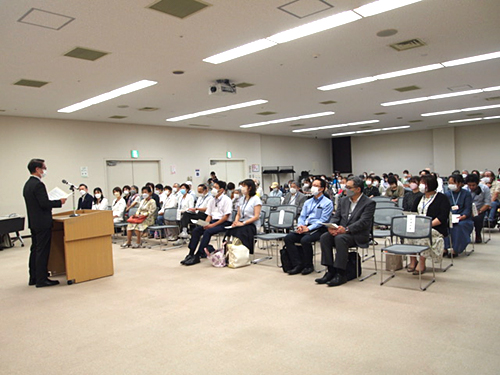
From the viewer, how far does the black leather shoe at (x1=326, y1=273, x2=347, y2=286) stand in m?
4.97

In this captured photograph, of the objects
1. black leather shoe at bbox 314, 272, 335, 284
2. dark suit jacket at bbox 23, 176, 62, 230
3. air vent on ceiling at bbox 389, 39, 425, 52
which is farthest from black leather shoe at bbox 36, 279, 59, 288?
air vent on ceiling at bbox 389, 39, 425, 52

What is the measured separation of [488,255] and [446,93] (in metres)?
5.91

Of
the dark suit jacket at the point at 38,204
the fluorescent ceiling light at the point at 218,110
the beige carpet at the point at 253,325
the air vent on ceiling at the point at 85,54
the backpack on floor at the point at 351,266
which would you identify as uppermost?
the fluorescent ceiling light at the point at 218,110

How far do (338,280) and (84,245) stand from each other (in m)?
3.70

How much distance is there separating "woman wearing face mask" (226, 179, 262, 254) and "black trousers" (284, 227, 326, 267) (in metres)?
0.96

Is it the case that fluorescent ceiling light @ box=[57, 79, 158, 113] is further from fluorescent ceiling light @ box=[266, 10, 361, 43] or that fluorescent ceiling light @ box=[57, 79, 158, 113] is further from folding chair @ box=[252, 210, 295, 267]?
folding chair @ box=[252, 210, 295, 267]

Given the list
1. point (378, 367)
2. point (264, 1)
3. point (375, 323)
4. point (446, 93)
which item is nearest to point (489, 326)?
point (375, 323)

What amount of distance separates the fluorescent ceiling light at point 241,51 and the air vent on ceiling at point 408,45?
6.85ft

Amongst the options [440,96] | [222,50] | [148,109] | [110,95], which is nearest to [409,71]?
[440,96]

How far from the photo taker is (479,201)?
7707 millimetres

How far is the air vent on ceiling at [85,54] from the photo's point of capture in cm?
588

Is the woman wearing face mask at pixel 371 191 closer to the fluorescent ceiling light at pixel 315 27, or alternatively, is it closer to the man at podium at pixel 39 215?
the fluorescent ceiling light at pixel 315 27

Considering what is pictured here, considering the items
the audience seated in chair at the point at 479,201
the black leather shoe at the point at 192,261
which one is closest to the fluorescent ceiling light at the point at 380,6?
the audience seated in chair at the point at 479,201

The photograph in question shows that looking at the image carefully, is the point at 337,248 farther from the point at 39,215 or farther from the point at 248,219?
the point at 39,215
